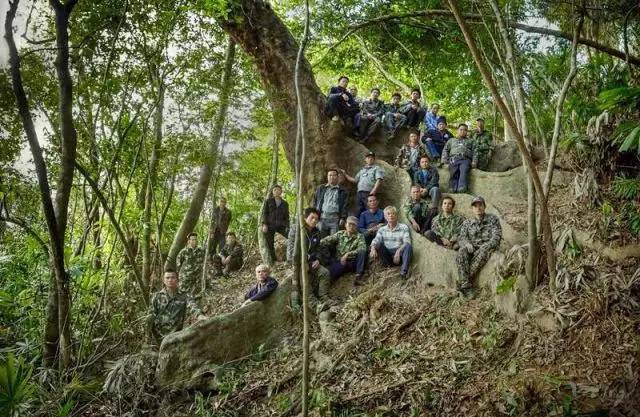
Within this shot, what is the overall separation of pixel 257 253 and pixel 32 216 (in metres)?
5.90

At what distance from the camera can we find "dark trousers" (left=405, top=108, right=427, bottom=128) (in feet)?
38.0

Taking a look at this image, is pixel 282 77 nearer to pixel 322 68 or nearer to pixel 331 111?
pixel 331 111

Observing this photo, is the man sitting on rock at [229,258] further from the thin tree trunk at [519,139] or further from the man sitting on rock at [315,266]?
the thin tree trunk at [519,139]

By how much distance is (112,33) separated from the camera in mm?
6988

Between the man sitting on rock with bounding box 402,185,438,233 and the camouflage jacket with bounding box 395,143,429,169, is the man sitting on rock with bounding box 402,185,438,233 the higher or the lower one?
the lower one

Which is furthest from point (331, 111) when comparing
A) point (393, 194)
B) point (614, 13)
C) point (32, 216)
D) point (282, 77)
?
point (32, 216)

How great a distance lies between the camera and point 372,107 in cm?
1152

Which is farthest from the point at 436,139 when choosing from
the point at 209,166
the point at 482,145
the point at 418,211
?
the point at 209,166

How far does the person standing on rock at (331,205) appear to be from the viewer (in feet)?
29.5

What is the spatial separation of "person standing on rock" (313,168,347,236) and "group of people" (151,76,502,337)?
0.02 m

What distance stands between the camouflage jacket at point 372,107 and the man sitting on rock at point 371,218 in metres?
3.26

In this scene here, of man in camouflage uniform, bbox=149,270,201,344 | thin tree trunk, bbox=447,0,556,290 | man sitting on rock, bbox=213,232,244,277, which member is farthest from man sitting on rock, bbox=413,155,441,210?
man in camouflage uniform, bbox=149,270,201,344

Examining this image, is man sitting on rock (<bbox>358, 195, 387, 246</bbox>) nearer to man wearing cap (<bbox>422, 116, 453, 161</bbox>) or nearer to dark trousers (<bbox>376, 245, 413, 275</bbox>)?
dark trousers (<bbox>376, 245, 413, 275</bbox>)

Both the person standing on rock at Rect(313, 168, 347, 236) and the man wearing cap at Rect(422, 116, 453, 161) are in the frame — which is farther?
the man wearing cap at Rect(422, 116, 453, 161)
